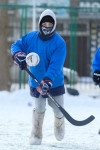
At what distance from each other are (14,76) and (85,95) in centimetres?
169

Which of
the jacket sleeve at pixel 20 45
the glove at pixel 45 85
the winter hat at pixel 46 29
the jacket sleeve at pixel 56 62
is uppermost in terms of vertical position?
the winter hat at pixel 46 29

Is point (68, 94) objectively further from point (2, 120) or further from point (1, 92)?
point (2, 120)

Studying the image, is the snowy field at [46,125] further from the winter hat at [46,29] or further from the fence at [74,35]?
the winter hat at [46,29]

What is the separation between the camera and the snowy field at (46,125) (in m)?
5.25

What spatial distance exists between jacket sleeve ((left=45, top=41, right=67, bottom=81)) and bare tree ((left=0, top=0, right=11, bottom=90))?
5.83 metres

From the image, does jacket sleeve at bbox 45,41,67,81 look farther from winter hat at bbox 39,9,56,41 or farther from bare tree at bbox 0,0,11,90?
bare tree at bbox 0,0,11,90

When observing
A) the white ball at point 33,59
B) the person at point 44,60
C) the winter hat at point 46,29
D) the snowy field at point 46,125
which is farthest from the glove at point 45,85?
the snowy field at point 46,125

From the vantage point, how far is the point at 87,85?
1118 centimetres

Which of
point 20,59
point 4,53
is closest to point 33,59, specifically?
point 20,59

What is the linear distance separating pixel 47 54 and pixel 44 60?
0.07 m

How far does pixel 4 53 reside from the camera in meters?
10.8

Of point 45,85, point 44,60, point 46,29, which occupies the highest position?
point 46,29

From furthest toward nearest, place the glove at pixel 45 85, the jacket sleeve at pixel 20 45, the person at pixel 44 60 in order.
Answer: the jacket sleeve at pixel 20 45, the person at pixel 44 60, the glove at pixel 45 85

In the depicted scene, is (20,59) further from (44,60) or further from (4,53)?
(4,53)
